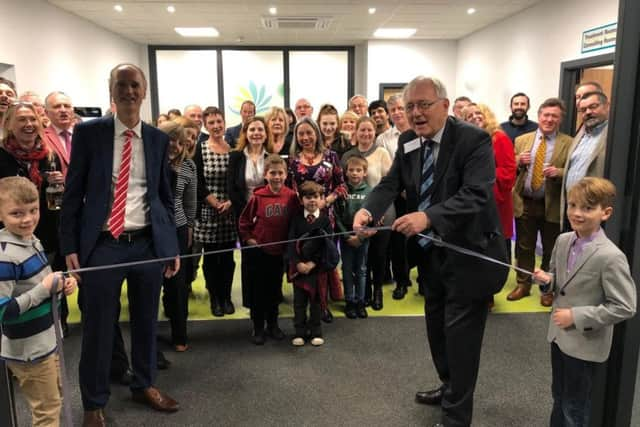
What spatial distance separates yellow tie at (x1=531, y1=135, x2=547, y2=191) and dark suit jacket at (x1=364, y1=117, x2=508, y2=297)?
2294 millimetres

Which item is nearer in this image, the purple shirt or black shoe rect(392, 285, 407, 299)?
the purple shirt

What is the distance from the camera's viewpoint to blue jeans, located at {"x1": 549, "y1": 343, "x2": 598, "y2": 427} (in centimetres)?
195

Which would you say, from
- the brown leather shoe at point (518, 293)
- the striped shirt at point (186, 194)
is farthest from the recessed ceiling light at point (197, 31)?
the brown leather shoe at point (518, 293)

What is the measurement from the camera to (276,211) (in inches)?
132

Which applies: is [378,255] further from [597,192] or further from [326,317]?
[597,192]

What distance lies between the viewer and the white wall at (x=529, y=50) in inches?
256

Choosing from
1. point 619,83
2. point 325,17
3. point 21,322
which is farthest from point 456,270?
point 325,17

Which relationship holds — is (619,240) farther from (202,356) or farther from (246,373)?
(202,356)

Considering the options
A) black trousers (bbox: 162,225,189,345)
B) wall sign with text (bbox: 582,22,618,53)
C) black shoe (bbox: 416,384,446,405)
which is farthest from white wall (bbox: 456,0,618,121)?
black trousers (bbox: 162,225,189,345)

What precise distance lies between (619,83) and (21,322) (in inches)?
95.2

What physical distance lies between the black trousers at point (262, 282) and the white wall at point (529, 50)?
5.10 metres

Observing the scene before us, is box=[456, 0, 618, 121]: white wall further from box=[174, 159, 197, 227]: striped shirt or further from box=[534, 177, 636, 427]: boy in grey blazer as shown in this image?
box=[174, 159, 197, 227]: striped shirt

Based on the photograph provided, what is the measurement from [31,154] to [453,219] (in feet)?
7.80

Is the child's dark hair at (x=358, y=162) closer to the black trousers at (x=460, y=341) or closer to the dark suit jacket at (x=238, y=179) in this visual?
the dark suit jacket at (x=238, y=179)
